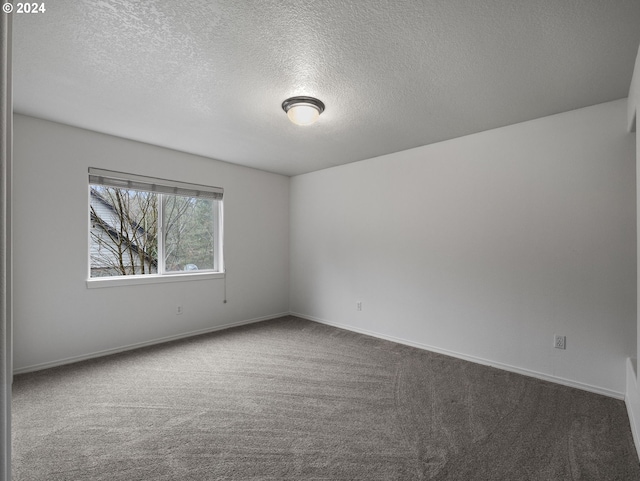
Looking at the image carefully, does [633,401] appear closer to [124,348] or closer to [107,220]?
[124,348]

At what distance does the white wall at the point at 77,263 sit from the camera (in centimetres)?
314

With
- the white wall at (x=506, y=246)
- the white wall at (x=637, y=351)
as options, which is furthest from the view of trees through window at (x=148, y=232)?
the white wall at (x=637, y=351)

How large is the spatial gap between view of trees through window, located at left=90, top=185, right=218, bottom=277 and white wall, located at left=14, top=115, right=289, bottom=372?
0.23 metres

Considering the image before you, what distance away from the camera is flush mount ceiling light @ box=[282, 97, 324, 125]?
2725 millimetres

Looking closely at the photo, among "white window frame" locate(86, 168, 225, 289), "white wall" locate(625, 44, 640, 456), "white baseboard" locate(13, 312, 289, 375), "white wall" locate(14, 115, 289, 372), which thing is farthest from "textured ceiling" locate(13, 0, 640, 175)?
"white baseboard" locate(13, 312, 289, 375)

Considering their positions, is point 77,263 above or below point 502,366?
above

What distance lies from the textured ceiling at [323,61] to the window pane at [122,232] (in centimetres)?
83

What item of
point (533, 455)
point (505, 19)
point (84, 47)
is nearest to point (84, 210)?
point (84, 47)

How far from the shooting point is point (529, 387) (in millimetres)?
2879

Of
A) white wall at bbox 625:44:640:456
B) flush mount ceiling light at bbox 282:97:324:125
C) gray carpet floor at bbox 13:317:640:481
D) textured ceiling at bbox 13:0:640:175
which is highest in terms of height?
textured ceiling at bbox 13:0:640:175

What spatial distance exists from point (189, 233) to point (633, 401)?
465 cm

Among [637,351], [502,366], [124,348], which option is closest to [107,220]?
[124,348]

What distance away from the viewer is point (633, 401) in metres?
2.28

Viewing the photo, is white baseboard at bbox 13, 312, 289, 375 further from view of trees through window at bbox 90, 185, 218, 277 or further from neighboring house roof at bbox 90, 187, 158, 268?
neighboring house roof at bbox 90, 187, 158, 268
